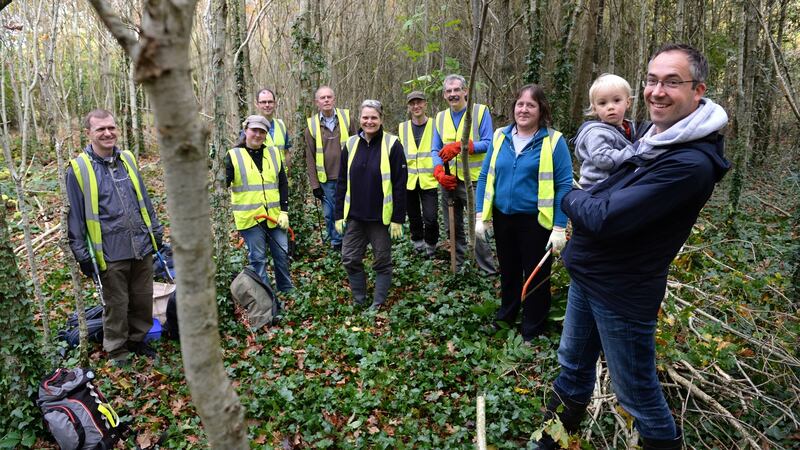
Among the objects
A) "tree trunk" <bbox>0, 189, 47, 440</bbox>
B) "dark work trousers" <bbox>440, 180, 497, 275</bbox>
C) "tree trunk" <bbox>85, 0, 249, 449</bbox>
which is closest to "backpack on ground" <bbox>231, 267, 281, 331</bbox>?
"tree trunk" <bbox>0, 189, 47, 440</bbox>

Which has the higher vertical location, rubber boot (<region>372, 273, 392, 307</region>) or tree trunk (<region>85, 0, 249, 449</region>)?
tree trunk (<region>85, 0, 249, 449</region>)

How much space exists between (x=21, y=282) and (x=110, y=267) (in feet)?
2.64

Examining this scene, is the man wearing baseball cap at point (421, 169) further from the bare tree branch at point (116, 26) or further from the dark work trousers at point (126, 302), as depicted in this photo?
the bare tree branch at point (116, 26)

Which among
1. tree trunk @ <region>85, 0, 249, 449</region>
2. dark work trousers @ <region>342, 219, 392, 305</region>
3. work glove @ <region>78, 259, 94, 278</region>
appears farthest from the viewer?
dark work trousers @ <region>342, 219, 392, 305</region>

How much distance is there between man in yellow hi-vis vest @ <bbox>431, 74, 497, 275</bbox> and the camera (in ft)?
17.6

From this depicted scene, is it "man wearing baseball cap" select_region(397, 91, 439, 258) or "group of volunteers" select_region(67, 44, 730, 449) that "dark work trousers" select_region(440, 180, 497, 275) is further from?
"man wearing baseball cap" select_region(397, 91, 439, 258)

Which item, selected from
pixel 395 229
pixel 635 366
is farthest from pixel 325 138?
pixel 635 366

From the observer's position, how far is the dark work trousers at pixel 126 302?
159 inches

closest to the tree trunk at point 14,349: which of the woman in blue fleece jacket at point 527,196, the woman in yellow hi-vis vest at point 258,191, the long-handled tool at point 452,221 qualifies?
the woman in yellow hi-vis vest at point 258,191

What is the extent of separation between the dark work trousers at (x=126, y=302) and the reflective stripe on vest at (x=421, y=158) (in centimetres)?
321

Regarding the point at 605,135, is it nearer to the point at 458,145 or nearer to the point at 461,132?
the point at 458,145

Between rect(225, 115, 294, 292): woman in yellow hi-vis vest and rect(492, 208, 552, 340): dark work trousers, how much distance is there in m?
2.46

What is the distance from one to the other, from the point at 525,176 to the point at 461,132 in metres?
1.85

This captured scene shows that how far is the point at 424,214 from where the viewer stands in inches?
240
